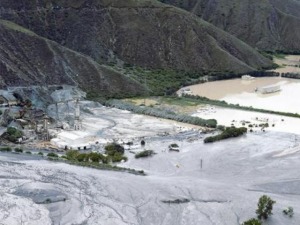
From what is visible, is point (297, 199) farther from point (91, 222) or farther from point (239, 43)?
point (239, 43)

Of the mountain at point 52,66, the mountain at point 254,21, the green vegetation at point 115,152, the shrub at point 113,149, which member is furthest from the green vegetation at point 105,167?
the mountain at point 254,21

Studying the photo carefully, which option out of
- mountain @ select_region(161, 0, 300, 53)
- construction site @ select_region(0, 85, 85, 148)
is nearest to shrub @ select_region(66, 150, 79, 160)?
construction site @ select_region(0, 85, 85, 148)

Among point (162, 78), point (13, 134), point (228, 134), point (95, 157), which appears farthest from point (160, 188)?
point (162, 78)

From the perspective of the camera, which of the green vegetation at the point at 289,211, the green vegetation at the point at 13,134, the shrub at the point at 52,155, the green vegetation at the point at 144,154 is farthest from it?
the green vegetation at the point at 13,134

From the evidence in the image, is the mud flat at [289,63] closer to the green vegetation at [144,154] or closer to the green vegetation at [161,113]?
the green vegetation at [161,113]

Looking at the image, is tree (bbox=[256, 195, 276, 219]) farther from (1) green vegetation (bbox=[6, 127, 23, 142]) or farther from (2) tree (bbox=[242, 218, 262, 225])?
(1) green vegetation (bbox=[6, 127, 23, 142])

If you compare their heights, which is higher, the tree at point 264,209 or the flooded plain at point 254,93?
the flooded plain at point 254,93
